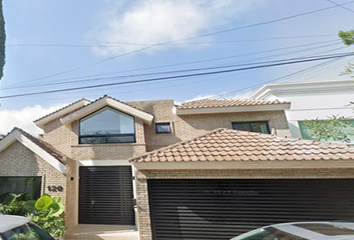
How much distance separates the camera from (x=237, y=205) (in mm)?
5539

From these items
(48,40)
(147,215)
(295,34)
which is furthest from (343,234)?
(48,40)

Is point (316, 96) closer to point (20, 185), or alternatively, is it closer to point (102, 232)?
point (102, 232)

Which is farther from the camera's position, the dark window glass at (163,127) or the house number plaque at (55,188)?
the dark window glass at (163,127)

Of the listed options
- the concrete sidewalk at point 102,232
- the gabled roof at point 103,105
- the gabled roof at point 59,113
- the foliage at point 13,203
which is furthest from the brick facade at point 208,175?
the gabled roof at point 59,113

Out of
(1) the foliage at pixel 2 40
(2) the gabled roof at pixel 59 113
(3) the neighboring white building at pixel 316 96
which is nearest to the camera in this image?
(2) the gabled roof at pixel 59 113

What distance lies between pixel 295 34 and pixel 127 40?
8570 mm

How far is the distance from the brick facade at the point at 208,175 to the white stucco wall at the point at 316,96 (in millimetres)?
6652

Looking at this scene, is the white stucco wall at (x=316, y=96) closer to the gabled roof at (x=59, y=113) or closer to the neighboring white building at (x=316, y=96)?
the neighboring white building at (x=316, y=96)

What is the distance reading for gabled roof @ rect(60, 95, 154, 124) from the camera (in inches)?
377

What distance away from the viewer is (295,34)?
26.2ft

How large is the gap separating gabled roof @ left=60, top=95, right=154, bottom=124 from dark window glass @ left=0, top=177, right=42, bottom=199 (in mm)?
3303

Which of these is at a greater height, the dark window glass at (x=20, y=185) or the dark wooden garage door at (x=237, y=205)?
the dark window glass at (x=20, y=185)

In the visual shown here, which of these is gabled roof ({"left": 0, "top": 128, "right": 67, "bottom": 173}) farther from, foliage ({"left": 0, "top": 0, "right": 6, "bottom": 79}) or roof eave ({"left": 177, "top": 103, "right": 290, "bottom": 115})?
foliage ({"left": 0, "top": 0, "right": 6, "bottom": 79})

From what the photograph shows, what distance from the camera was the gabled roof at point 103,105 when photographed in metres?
9.57
